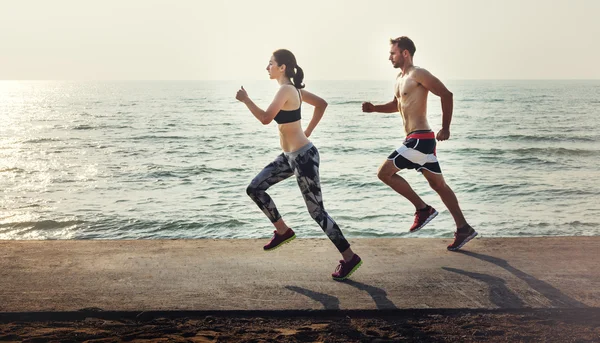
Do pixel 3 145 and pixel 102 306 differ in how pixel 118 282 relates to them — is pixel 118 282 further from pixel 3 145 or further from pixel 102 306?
pixel 3 145

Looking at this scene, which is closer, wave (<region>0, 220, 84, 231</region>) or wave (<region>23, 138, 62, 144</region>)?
wave (<region>0, 220, 84, 231</region>)

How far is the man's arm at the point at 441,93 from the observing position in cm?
543

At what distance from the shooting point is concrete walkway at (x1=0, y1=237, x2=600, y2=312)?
15.0ft

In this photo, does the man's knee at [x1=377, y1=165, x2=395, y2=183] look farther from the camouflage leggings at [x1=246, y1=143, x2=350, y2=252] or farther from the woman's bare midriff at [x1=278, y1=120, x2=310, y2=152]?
the woman's bare midriff at [x1=278, y1=120, x2=310, y2=152]

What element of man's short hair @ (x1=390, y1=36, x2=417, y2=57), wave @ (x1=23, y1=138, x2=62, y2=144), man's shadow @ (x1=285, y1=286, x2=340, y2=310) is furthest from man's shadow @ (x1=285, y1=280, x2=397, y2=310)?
wave @ (x1=23, y1=138, x2=62, y2=144)

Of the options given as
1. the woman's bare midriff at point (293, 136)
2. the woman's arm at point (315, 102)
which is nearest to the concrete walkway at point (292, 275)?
the woman's bare midriff at point (293, 136)

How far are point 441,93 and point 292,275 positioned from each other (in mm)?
1895

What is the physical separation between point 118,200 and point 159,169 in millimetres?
6845

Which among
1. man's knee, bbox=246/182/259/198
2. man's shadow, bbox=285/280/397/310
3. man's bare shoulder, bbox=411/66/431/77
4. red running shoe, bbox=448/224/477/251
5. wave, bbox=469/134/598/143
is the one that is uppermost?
man's bare shoulder, bbox=411/66/431/77

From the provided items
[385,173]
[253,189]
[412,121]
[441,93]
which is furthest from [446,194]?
[253,189]

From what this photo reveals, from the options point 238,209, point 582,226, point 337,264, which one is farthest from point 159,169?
point 337,264

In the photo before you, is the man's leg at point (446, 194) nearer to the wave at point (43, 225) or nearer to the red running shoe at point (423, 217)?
the red running shoe at point (423, 217)

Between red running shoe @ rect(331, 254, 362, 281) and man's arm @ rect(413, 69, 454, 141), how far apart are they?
123 cm

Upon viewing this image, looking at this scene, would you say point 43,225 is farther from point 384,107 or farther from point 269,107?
point 269,107
